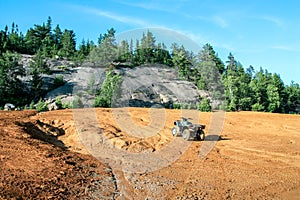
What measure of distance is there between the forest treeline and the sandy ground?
17.7 m

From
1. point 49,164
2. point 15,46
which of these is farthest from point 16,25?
point 49,164

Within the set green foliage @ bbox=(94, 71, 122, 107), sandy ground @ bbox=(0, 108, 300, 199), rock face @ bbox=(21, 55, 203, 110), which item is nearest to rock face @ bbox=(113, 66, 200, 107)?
rock face @ bbox=(21, 55, 203, 110)

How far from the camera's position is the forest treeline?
35219mm

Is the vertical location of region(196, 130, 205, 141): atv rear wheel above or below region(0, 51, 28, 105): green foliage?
below

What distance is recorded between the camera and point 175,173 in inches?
376

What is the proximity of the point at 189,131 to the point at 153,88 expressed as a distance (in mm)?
30003

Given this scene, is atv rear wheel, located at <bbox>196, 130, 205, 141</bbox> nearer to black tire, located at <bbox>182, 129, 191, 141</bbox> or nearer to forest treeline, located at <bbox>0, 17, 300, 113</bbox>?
black tire, located at <bbox>182, 129, 191, 141</bbox>

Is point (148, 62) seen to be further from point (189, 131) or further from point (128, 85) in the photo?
point (189, 131)

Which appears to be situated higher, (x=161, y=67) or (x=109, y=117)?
(x=161, y=67)

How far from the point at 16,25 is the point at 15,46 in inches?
756

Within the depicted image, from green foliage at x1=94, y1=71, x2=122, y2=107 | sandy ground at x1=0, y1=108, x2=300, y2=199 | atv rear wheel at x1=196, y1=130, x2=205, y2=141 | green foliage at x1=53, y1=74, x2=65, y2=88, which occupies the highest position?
green foliage at x1=53, y1=74, x2=65, y2=88

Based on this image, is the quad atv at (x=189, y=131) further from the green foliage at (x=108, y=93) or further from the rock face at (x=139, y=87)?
the rock face at (x=139, y=87)

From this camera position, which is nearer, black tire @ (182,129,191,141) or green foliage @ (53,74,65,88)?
black tire @ (182,129,191,141)

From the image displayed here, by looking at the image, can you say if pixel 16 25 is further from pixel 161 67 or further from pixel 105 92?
pixel 105 92
